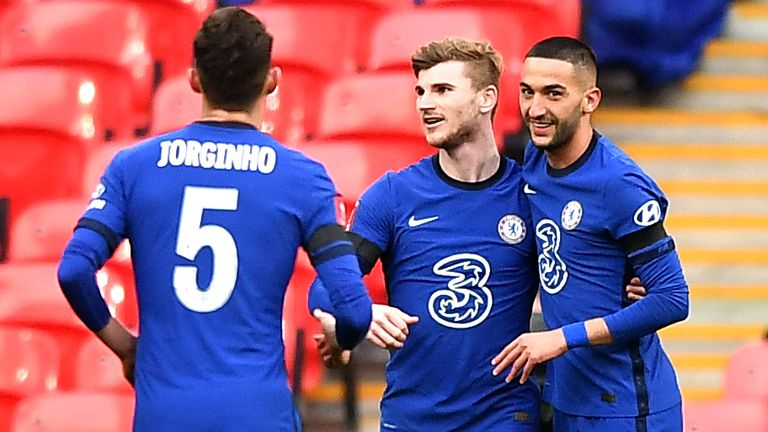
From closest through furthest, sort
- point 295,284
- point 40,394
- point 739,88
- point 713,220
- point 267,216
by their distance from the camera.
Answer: point 267,216
point 40,394
point 295,284
point 713,220
point 739,88

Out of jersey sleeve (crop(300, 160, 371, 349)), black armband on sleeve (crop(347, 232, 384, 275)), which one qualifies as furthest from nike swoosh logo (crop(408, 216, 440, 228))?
jersey sleeve (crop(300, 160, 371, 349))

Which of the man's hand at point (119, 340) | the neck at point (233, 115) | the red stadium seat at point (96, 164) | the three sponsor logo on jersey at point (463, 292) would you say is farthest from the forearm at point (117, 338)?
the red stadium seat at point (96, 164)

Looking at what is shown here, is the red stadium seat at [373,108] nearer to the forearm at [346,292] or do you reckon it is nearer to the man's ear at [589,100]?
the man's ear at [589,100]

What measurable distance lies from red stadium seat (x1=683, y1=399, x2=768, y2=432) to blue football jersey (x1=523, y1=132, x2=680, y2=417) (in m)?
1.11

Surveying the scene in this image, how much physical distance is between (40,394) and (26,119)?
1.61 metres

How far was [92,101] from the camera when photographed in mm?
7332

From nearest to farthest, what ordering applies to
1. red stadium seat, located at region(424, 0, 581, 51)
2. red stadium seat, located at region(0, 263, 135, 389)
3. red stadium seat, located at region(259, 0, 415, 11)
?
red stadium seat, located at region(0, 263, 135, 389) → red stadium seat, located at region(424, 0, 581, 51) → red stadium seat, located at region(259, 0, 415, 11)

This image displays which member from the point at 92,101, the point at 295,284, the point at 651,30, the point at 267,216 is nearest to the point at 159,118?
the point at 92,101

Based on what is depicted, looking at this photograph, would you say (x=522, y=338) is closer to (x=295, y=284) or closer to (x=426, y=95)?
(x=426, y=95)

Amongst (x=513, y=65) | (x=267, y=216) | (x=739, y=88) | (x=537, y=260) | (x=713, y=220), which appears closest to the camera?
(x=267, y=216)

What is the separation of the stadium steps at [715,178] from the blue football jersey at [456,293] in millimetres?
2148

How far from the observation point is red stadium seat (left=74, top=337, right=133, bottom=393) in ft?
19.9

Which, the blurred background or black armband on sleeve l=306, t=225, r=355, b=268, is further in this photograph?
the blurred background

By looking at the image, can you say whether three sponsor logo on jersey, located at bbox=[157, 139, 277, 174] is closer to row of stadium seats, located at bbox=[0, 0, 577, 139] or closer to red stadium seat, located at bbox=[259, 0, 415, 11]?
row of stadium seats, located at bbox=[0, 0, 577, 139]
